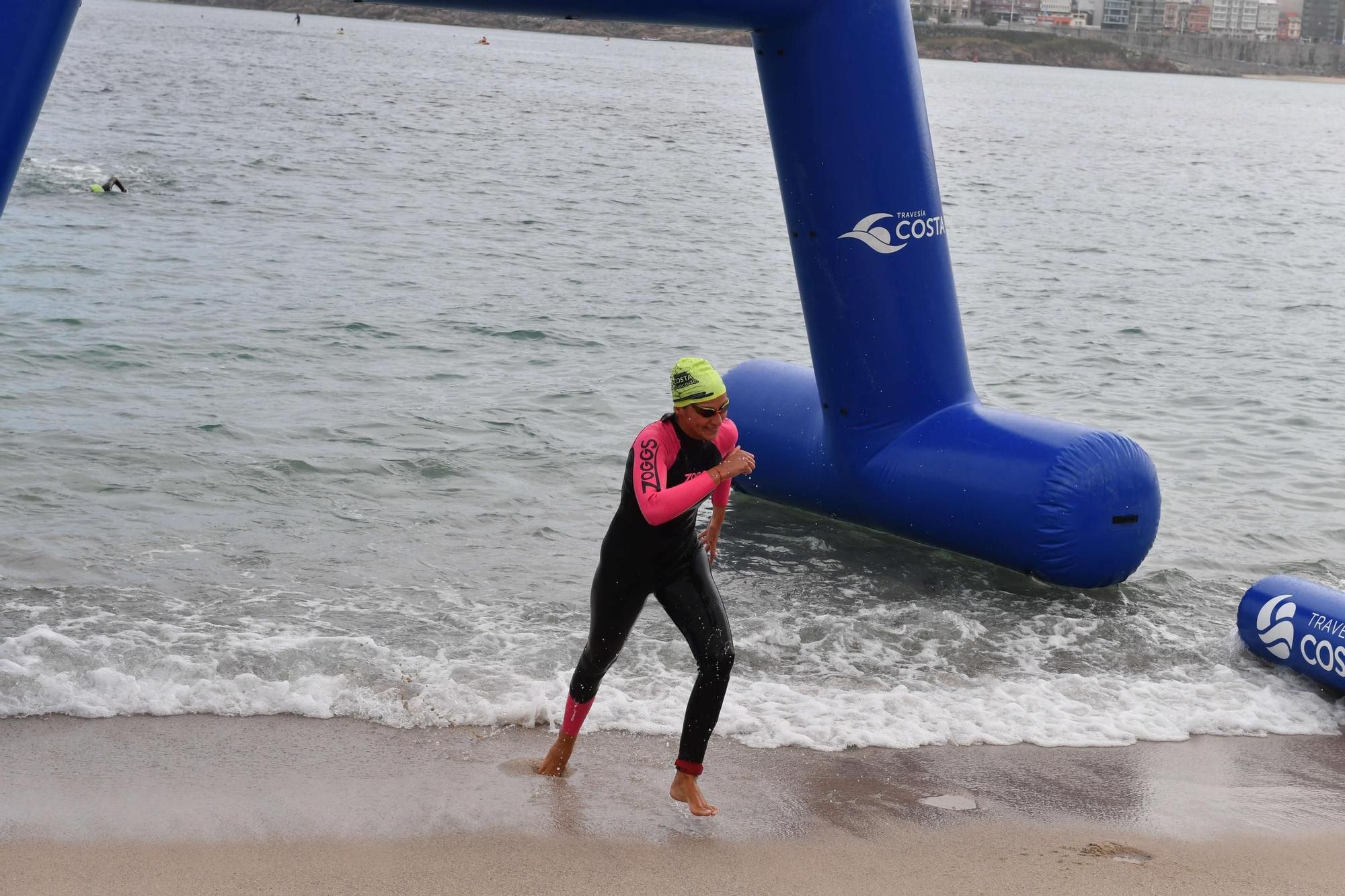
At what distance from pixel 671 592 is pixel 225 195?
69.2 ft

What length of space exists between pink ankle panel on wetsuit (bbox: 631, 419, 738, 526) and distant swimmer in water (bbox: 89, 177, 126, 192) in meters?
20.4

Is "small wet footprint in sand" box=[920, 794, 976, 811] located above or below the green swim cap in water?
below

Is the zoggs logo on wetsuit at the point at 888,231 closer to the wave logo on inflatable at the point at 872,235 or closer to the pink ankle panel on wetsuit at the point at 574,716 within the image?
the wave logo on inflatable at the point at 872,235

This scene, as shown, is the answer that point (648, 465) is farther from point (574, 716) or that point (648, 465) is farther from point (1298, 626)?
point (1298, 626)

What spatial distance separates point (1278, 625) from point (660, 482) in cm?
364

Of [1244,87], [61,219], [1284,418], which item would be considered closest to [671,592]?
[1284,418]

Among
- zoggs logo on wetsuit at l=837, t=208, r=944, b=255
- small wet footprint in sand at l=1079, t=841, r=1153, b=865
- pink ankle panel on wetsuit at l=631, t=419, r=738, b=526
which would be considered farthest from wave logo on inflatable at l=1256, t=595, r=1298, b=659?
pink ankle panel on wetsuit at l=631, t=419, r=738, b=526

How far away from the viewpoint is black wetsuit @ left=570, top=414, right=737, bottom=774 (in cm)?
498

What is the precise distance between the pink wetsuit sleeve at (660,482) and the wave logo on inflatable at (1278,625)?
3.49 m

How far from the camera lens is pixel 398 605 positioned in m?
7.23

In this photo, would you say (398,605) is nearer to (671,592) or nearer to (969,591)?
(671,592)

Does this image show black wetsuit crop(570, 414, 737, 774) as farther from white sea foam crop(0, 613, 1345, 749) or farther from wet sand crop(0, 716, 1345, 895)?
white sea foam crop(0, 613, 1345, 749)

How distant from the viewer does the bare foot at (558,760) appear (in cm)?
535

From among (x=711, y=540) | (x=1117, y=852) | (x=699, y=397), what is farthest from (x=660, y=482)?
(x=1117, y=852)
